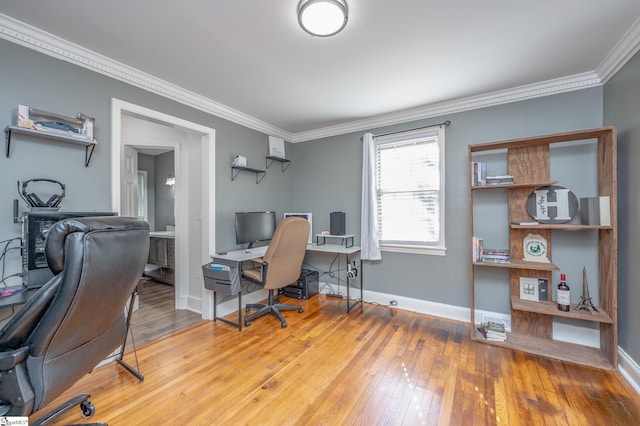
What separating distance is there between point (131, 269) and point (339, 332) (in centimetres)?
197

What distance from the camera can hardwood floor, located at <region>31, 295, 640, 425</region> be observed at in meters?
1.52

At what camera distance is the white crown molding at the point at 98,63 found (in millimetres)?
1687

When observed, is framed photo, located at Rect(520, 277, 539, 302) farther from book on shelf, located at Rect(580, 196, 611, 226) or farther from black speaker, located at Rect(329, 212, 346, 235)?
black speaker, located at Rect(329, 212, 346, 235)

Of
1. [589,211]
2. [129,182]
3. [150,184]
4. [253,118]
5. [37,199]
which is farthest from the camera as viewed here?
[150,184]

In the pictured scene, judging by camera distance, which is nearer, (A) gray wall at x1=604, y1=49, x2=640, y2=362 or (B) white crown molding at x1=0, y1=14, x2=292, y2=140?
(B) white crown molding at x1=0, y1=14, x2=292, y2=140

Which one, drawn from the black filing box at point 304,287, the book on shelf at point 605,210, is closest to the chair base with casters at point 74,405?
the black filing box at point 304,287

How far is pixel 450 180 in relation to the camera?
9.58ft

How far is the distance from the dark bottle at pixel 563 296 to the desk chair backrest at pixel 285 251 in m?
2.35

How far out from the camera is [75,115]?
196cm

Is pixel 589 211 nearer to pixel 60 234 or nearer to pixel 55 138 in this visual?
pixel 60 234

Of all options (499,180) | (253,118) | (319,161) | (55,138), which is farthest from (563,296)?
(55,138)

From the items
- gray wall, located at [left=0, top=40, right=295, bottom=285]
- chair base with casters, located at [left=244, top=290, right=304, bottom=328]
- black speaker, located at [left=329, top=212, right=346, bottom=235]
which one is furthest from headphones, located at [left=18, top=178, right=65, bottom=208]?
black speaker, located at [left=329, top=212, right=346, bottom=235]

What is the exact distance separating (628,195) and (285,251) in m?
2.85

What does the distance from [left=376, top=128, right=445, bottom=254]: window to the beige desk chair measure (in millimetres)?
1181
